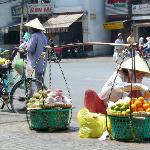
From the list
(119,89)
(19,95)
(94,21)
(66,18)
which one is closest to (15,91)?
(19,95)

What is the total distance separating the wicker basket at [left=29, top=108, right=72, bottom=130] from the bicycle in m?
1.81

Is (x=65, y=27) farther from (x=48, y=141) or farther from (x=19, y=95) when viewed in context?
(x=48, y=141)

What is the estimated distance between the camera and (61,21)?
41781mm

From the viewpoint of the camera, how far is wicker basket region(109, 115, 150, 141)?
716 cm

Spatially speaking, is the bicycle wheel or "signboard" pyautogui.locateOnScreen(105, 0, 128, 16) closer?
the bicycle wheel

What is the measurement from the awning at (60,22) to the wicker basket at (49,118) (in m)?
32.3

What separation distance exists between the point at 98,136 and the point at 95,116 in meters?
0.30

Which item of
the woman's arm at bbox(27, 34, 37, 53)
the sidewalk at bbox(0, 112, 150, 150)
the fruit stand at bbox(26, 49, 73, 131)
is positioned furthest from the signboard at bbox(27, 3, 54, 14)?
the fruit stand at bbox(26, 49, 73, 131)

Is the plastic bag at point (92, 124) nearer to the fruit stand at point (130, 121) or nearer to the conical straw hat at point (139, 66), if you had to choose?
the fruit stand at point (130, 121)

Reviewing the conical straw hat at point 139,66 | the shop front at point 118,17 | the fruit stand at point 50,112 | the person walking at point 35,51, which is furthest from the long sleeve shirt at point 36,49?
the shop front at point 118,17

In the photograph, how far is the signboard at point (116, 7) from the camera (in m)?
41.9

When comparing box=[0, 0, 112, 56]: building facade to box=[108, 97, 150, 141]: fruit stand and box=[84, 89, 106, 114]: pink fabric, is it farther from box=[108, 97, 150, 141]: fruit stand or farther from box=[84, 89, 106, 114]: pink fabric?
box=[108, 97, 150, 141]: fruit stand

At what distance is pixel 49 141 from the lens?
7570 mm

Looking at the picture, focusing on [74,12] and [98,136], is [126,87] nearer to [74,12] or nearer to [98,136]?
[98,136]
